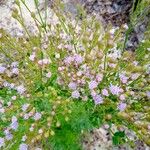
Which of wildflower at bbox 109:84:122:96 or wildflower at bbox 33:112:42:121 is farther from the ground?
wildflower at bbox 109:84:122:96

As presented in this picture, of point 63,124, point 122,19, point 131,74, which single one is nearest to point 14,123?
point 63,124

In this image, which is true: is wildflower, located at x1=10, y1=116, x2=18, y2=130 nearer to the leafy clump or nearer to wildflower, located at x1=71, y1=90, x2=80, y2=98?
the leafy clump

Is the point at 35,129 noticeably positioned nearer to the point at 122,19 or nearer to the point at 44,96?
the point at 44,96

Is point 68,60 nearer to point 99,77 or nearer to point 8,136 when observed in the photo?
point 99,77

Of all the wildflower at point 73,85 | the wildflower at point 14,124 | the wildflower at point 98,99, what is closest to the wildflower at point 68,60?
the wildflower at point 73,85

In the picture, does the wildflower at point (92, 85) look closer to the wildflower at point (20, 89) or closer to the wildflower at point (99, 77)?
the wildflower at point (99, 77)

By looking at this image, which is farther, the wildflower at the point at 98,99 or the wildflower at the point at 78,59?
the wildflower at the point at 78,59

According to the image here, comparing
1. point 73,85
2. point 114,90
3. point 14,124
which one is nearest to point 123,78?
point 114,90

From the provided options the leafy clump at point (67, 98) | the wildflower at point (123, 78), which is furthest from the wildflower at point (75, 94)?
the wildflower at point (123, 78)

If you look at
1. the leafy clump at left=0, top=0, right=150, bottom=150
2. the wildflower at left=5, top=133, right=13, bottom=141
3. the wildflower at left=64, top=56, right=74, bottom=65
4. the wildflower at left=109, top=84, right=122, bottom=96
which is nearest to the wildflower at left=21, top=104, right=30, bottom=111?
the leafy clump at left=0, top=0, right=150, bottom=150

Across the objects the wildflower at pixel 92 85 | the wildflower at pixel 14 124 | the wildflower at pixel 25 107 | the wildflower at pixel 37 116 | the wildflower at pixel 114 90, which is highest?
the wildflower at pixel 114 90

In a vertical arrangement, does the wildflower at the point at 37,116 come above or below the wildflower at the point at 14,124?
above

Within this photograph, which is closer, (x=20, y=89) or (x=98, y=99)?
(x=98, y=99)
